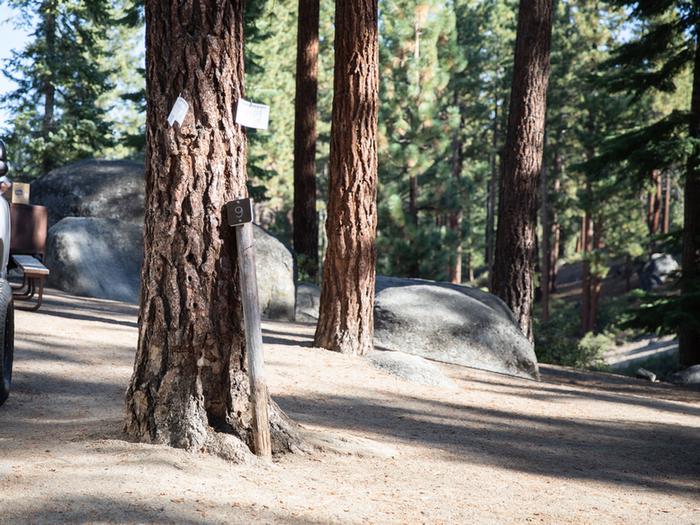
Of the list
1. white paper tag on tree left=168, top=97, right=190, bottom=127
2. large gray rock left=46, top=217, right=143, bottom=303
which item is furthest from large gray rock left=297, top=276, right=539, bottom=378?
white paper tag on tree left=168, top=97, right=190, bottom=127

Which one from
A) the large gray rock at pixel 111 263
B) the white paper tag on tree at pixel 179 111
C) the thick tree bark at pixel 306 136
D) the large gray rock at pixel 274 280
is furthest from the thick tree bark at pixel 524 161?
the white paper tag on tree at pixel 179 111

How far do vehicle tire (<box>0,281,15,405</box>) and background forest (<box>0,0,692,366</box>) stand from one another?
411 inches

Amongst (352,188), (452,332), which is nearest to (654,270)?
(452,332)

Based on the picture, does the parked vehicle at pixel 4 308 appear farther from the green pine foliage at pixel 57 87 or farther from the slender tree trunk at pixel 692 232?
the green pine foliage at pixel 57 87

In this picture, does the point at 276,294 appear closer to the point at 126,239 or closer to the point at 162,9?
the point at 126,239

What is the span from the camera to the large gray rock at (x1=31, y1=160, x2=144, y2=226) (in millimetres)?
15242

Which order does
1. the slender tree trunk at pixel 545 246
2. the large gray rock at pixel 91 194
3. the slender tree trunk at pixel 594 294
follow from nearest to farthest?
the large gray rock at pixel 91 194
the slender tree trunk at pixel 594 294
the slender tree trunk at pixel 545 246

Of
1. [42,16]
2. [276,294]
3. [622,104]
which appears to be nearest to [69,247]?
[276,294]

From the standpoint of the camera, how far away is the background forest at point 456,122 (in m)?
16.0

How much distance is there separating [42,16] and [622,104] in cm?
2188

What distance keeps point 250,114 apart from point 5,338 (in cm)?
274

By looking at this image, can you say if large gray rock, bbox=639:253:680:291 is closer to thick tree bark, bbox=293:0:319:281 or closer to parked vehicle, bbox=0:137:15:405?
thick tree bark, bbox=293:0:319:281

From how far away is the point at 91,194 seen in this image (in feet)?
50.2

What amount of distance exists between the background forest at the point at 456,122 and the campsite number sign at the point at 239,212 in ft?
34.0
